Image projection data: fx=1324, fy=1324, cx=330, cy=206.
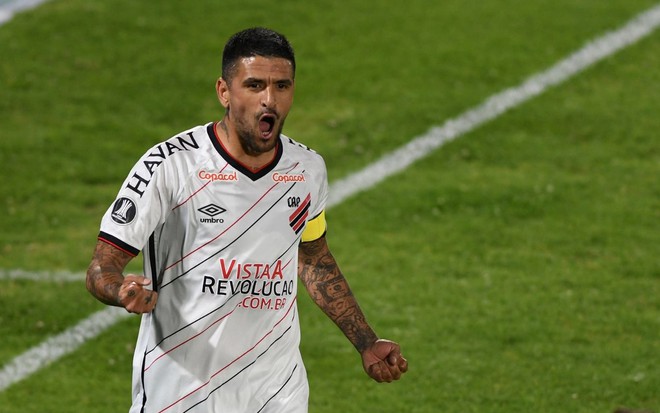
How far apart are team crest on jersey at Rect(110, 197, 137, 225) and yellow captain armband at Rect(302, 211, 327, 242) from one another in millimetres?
743

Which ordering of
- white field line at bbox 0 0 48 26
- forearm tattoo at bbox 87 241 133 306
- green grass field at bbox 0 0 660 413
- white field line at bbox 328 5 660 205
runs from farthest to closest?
white field line at bbox 0 0 48 26, white field line at bbox 328 5 660 205, green grass field at bbox 0 0 660 413, forearm tattoo at bbox 87 241 133 306

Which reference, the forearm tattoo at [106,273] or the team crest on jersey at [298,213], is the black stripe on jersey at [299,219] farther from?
the forearm tattoo at [106,273]

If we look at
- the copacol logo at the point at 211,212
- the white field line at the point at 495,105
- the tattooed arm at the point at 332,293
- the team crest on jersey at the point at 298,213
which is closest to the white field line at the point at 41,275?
the white field line at the point at 495,105

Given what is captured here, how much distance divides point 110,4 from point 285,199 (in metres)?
7.91

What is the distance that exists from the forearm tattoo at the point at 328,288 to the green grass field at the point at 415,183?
6.96 ft

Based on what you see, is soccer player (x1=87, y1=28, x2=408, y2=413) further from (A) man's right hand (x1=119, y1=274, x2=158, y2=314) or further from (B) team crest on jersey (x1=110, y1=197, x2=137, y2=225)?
(A) man's right hand (x1=119, y1=274, x2=158, y2=314)

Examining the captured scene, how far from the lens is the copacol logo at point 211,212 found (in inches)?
175

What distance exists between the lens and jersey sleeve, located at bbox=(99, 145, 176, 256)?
14.1ft

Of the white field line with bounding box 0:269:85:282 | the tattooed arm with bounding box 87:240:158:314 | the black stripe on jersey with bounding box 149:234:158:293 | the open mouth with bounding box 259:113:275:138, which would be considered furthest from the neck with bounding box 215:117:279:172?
the white field line with bounding box 0:269:85:282

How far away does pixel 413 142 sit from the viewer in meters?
10.3

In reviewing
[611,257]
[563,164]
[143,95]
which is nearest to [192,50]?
[143,95]

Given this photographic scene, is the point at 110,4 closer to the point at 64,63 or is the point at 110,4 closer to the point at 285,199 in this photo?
the point at 64,63

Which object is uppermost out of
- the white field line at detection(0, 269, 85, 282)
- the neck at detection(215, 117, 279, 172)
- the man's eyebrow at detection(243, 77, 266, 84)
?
the man's eyebrow at detection(243, 77, 266, 84)

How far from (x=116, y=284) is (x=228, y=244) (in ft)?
1.77
